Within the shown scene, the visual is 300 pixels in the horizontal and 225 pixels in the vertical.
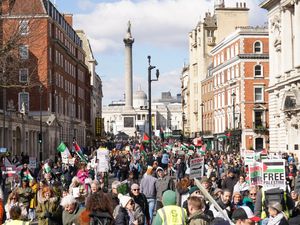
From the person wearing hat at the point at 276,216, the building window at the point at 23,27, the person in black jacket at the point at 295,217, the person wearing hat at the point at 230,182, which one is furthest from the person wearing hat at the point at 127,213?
the building window at the point at 23,27

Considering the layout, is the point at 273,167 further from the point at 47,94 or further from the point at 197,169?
the point at 47,94

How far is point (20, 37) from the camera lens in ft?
84.1

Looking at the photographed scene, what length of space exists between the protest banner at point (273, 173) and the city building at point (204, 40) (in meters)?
75.6

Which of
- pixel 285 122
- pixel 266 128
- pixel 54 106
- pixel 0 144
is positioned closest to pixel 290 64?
pixel 285 122

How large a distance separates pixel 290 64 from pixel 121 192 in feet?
138

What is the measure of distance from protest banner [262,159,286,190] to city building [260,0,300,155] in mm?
35541

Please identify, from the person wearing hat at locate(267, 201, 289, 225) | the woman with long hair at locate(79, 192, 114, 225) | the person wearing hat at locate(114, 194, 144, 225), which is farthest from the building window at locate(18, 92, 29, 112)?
the woman with long hair at locate(79, 192, 114, 225)

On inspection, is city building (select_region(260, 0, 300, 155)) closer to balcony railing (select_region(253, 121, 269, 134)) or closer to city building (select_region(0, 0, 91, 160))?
balcony railing (select_region(253, 121, 269, 134))

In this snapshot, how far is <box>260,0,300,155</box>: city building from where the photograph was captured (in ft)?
171

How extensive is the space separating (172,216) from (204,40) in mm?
88807

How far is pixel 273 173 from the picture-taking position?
16.1 meters

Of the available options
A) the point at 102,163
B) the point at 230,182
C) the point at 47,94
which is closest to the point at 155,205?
the point at 230,182

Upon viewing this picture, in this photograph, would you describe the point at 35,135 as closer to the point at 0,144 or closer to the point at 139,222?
the point at 0,144

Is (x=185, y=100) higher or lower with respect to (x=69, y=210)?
higher
